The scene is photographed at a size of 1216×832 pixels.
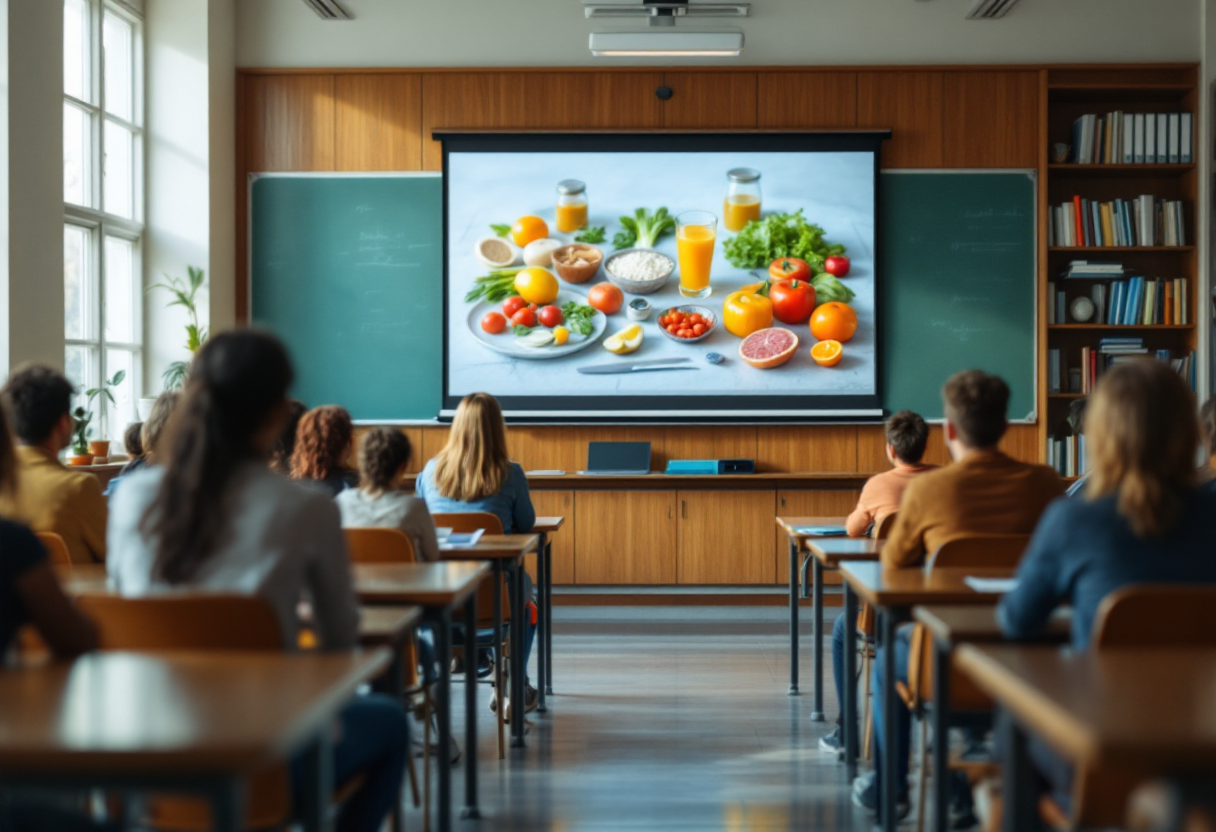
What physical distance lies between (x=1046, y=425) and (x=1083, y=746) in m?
5.91

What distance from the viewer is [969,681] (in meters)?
2.53

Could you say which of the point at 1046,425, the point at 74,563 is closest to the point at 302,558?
the point at 74,563

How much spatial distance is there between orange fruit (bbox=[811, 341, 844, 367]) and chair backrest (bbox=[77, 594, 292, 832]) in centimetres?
526

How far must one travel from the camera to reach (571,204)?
22.3ft

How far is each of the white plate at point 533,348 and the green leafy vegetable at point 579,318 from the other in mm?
18

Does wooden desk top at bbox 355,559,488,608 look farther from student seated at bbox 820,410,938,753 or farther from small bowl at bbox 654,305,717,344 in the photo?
small bowl at bbox 654,305,717,344

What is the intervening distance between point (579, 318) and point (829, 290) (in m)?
1.45

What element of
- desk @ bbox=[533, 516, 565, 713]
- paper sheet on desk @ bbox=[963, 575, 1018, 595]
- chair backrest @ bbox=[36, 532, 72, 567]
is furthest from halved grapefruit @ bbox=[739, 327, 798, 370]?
chair backrest @ bbox=[36, 532, 72, 567]

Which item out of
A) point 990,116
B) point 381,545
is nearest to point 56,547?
point 381,545

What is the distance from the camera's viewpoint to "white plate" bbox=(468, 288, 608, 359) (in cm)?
679

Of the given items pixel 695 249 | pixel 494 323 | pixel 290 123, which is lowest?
pixel 494 323

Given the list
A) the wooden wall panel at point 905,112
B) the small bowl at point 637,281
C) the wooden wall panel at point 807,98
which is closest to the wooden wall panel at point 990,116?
the wooden wall panel at point 905,112

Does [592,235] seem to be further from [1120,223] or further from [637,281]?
[1120,223]

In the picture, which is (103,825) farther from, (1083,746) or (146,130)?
(146,130)
